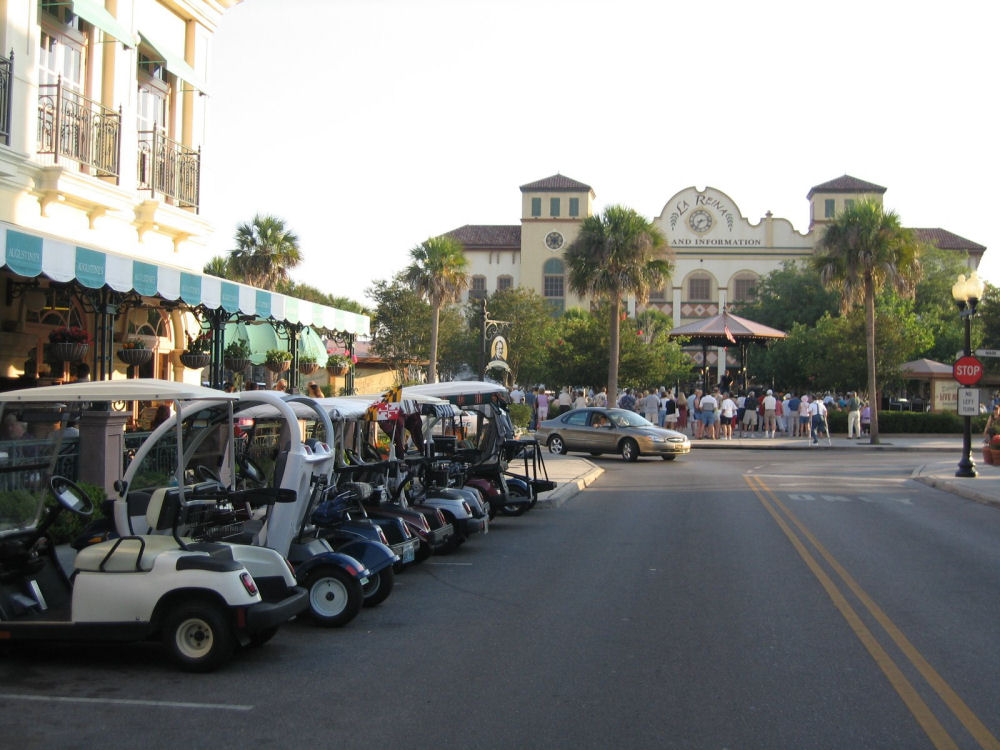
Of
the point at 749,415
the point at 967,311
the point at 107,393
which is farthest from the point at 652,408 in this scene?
the point at 107,393

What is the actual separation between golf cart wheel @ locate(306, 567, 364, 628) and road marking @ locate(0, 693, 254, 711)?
205 cm

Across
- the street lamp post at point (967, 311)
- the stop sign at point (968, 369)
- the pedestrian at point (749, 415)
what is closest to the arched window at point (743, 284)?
the pedestrian at point (749, 415)

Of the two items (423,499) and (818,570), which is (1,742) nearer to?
(423,499)

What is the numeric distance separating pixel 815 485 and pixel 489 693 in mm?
16292

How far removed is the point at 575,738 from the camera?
534cm

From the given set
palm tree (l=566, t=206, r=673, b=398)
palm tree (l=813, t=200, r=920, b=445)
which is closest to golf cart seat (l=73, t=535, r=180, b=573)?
palm tree (l=566, t=206, r=673, b=398)

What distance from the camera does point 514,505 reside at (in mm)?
14742

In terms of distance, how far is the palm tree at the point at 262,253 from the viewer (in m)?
43.8

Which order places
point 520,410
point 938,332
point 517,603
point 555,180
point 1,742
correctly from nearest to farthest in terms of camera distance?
point 1,742 < point 517,603 < point 520,410 < point 938,332 < point 555,180

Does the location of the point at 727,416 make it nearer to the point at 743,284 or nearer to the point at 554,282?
the point at 743,284

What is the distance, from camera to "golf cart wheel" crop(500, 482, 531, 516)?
14.8 meters

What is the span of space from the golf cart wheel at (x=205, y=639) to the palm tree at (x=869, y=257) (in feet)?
108

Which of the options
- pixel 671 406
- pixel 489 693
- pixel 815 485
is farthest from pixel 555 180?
pixel 489 693

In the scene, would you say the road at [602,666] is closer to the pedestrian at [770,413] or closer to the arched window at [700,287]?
the pedestrian at [770,413]
